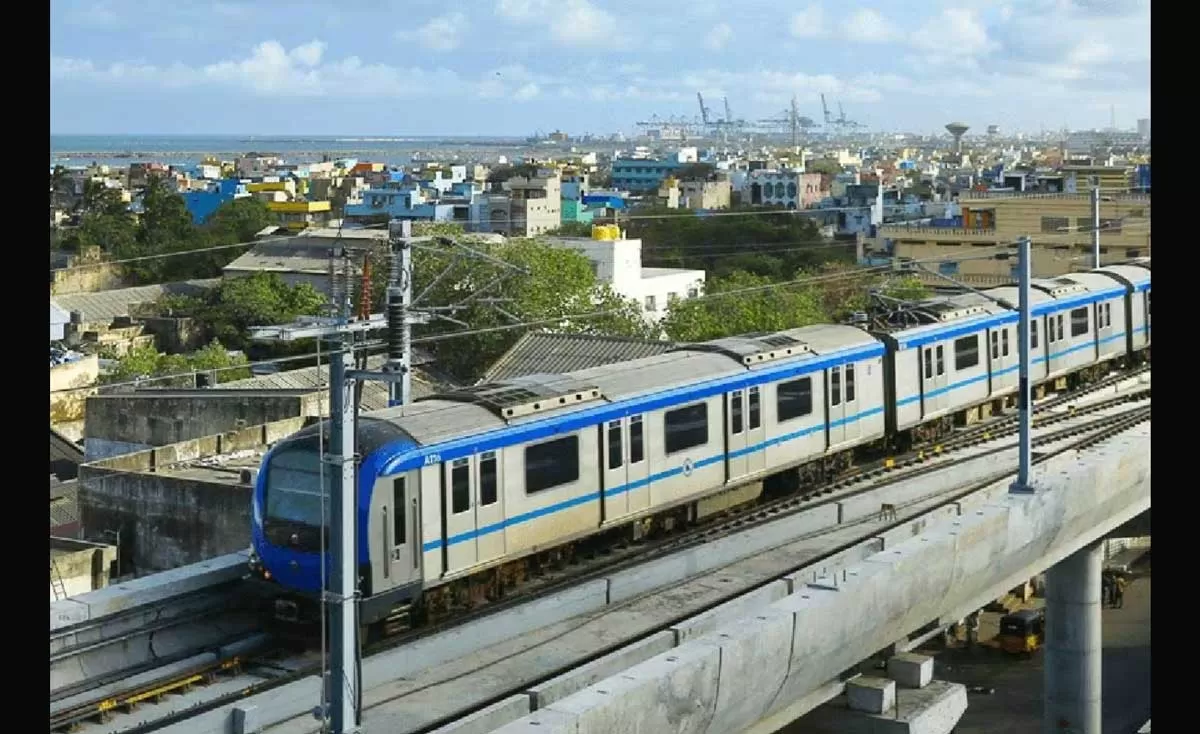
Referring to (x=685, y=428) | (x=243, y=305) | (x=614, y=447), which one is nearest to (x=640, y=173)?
(x=243, y=305)

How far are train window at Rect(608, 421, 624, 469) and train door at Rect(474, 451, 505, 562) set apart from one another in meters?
1.24

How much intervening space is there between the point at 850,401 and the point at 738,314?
14551 millimetres

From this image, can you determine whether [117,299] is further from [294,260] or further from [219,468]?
[219,468]

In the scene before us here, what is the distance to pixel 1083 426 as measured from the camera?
1641 cm

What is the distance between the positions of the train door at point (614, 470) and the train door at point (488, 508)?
1.19 metres

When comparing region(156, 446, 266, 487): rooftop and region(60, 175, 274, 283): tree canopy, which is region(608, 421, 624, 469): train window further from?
region(60, 175, 274, 283): tree canopy

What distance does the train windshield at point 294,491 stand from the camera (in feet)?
30.5

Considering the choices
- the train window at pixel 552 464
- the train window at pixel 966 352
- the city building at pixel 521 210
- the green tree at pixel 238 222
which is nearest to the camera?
the train window at pixel 552 464

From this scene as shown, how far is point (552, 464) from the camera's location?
34.1ft

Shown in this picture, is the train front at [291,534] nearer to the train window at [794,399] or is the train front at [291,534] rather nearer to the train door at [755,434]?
the train door at [755,434]

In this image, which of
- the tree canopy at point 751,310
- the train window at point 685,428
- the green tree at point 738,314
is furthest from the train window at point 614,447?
the green tree at point 738,314

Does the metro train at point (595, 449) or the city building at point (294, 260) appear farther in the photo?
the city building at point (294, 260)

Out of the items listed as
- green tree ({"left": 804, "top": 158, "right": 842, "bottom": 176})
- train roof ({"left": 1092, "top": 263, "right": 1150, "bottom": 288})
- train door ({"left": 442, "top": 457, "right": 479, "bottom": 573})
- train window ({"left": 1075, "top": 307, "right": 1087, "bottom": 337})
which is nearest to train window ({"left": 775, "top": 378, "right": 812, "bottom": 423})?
train door ({"left": 442, "top": 457, "right": 479, "bottom": 573})

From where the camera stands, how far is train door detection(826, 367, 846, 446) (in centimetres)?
1395
